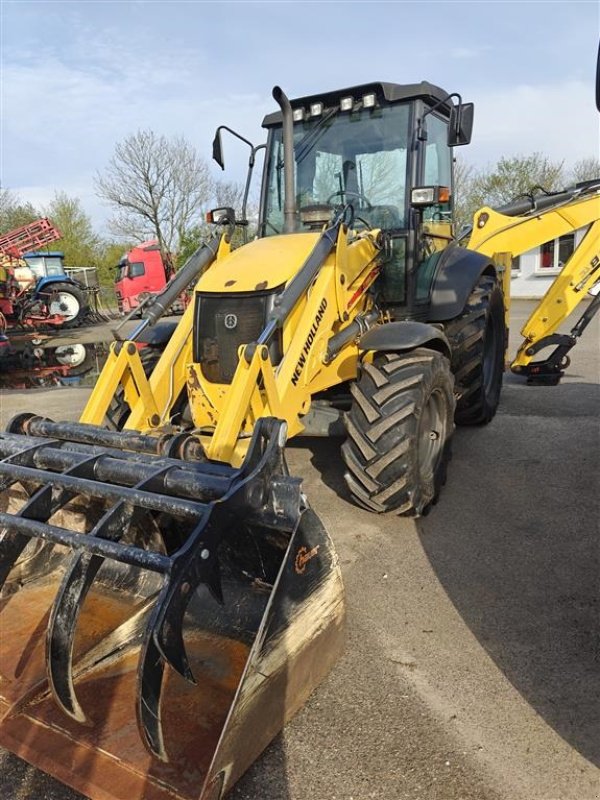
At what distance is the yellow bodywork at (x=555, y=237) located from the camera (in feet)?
22.8

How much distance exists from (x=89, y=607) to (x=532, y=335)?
6.48m

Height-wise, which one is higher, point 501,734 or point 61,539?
point 61,539

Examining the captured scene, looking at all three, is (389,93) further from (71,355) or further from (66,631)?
(71,355)

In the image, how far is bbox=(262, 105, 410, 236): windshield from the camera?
15.8 feet

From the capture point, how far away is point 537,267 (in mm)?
23094

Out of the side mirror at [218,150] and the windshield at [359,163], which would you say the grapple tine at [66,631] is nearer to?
the windshield at [359,163]

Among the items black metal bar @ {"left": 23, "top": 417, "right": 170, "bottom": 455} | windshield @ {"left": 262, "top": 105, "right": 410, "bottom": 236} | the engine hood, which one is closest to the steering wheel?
windshield @ {"left": 262, "top": 105, "right": 410, "bottom": 236}

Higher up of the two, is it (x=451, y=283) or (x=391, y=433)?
(x=451, y=283)

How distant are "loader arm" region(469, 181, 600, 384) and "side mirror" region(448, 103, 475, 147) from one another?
2547 mm

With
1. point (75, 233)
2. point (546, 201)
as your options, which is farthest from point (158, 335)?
point (75, 233)

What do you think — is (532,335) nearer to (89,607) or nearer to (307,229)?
(307,229)

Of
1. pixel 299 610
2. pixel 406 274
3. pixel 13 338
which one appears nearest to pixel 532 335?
pixel 406 274

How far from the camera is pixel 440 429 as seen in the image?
4492 mm

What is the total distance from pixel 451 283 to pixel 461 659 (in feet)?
10.9
